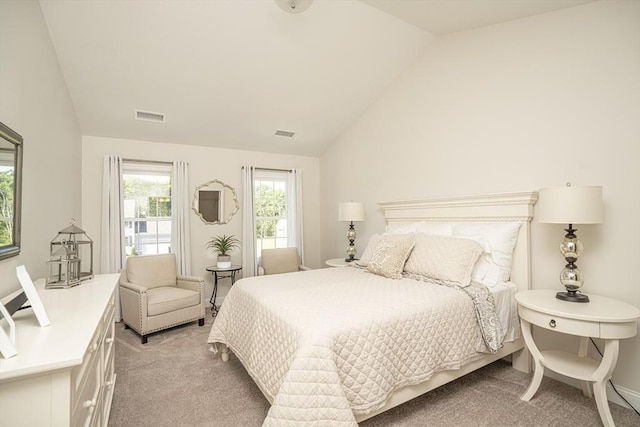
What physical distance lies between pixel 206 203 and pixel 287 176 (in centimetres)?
137

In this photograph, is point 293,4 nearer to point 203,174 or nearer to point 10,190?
point 10,190

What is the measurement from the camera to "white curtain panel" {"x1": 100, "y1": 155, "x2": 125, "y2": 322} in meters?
3.73

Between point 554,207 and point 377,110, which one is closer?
point 554,207

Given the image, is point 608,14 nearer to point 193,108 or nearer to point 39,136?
point 193,108

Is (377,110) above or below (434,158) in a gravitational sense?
above

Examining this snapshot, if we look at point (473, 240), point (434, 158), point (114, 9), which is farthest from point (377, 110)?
point (114, 9)

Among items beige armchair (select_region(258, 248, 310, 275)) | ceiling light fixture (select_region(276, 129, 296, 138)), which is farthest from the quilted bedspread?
ceiling light fixture (select_region(276, 129, 296, 138))

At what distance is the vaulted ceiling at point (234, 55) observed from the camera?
8.12ft

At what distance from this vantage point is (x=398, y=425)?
1.84 m

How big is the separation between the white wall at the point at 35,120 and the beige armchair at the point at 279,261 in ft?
7.47

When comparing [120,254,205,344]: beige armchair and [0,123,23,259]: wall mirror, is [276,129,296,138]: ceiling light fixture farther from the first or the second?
[0,123,23,259]: wall mirror

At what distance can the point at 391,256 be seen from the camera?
2.78 meters

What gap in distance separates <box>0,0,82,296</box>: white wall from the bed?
1.37 meters

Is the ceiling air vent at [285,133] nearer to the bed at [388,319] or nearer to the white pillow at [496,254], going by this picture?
the bed at [388,319]
